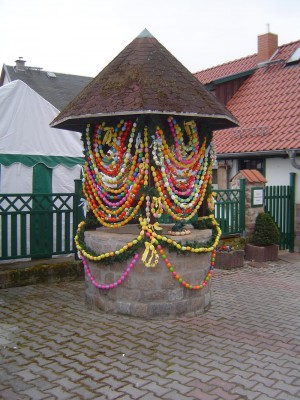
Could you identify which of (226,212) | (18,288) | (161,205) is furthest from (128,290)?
(226,212)

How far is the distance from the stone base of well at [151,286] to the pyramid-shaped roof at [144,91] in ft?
5.53

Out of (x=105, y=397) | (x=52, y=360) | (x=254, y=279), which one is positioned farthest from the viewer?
(x=254, y=279)

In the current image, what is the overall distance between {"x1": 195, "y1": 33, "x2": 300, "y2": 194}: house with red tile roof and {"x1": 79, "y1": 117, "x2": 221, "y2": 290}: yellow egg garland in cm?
629

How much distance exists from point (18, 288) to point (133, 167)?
3.29 meters

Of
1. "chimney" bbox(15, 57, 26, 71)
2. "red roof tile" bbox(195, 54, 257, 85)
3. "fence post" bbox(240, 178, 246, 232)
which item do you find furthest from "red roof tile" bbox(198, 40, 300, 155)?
"chimney" bbox(15, 57, 26, 71)

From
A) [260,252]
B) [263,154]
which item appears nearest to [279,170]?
[263,154]

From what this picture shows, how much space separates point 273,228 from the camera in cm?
1057

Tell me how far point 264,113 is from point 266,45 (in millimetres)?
4401

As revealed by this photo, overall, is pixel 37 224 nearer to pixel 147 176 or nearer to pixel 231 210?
pixel 147 176

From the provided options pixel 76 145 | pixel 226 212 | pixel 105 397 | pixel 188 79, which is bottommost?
pixel 105 397

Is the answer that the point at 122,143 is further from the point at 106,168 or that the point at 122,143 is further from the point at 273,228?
the point at 273,228

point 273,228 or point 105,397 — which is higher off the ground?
point 273,228

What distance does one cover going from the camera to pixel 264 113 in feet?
48.7

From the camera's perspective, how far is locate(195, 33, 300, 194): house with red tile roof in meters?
12.8
